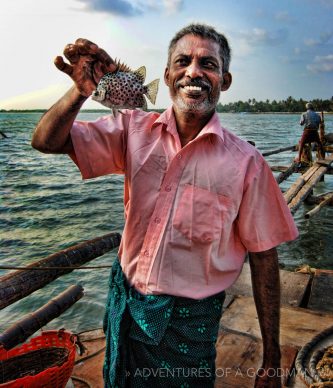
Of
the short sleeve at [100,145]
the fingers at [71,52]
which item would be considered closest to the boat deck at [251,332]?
the short sleeve at [100,145]

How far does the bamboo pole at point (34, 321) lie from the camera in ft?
11.3

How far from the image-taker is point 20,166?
78.5 ft

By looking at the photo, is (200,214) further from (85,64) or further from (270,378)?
(270,378)

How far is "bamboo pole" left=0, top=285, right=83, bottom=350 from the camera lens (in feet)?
11.3

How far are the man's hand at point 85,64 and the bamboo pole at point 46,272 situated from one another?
A: 1987 mm

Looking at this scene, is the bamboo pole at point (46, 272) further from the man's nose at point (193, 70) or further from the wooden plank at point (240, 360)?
the man's nose at point (193, 70)

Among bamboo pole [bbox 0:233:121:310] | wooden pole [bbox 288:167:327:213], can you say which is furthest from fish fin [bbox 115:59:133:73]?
wooden pole [bbox 288:167:327:213]

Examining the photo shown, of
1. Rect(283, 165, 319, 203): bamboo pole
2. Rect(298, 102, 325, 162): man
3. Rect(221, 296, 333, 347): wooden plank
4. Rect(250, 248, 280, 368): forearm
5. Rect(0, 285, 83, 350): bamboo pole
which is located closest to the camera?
Rect(250, 248, 280, 368): forearm

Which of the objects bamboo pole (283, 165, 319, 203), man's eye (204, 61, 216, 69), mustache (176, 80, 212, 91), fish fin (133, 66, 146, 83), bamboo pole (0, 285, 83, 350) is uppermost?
man's eye (204, 61, 216, 69)

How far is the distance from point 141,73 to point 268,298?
145 centimetres

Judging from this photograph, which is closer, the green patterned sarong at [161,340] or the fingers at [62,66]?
the fingers at [62,66]

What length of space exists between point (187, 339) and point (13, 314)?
5730mm

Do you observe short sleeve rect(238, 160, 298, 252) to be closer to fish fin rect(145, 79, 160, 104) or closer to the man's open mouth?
the man's open mouth

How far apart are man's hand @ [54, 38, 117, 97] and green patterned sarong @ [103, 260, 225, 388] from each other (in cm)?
107
